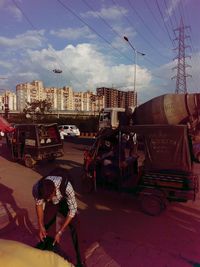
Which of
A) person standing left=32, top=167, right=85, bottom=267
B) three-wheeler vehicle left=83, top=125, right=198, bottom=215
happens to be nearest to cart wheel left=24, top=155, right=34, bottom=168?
three-wheeler vehicle left=83, top=125, right=198, bottom=215

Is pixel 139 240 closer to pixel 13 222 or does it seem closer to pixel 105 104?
pixel 13 222

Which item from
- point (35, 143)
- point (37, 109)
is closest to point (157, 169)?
point (35, 143)

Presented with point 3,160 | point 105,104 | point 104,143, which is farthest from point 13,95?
point 104,143

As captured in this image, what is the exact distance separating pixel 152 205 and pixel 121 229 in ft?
4.20

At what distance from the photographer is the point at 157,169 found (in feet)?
26.1

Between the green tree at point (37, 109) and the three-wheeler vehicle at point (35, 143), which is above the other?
the green tree at point (37, 109)

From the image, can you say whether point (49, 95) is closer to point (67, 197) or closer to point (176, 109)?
point (176, 109)

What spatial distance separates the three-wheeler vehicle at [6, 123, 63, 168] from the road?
4.30m

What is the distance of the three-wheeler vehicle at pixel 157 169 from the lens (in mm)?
7613

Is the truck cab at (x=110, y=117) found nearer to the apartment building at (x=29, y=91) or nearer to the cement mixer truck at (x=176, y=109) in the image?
the cement mixer truck at (x=176, y=109)

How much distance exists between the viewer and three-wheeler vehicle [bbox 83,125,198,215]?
7613mm

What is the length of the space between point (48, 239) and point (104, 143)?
538 cm

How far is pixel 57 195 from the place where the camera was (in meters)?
4.49

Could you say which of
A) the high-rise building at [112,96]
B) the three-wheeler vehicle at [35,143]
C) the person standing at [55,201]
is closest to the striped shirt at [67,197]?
the person standing at [55,201]
